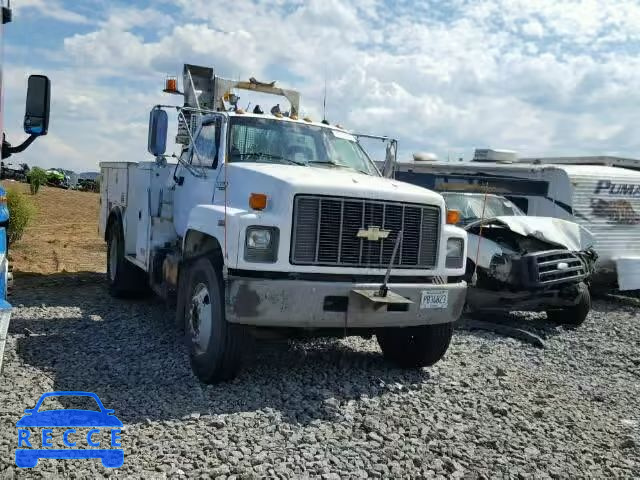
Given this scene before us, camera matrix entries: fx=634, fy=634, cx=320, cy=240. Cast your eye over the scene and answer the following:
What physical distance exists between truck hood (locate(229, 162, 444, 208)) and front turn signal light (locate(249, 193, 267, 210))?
15 cm

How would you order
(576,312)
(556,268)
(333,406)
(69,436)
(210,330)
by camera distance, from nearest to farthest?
(69,436)
(333,406)
(210,330)
(556,268)
(576,312)

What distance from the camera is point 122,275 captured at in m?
8.62

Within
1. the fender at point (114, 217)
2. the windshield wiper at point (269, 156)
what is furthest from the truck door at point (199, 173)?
the fender at point (114, 217)

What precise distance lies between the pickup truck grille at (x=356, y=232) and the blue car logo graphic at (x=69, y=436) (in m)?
1.82

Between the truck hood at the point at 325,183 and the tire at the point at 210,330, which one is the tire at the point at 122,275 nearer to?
the tire at the point at 210,330

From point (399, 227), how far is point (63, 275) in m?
7.29

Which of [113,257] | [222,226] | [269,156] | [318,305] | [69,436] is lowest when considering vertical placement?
[69,436]

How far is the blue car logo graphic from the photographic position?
388cm

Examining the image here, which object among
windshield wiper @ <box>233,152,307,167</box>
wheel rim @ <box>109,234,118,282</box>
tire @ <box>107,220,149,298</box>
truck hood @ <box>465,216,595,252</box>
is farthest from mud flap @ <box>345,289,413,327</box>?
wheel rim @ <box>109,234,118,282</box>

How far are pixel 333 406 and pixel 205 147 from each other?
10.2 ft

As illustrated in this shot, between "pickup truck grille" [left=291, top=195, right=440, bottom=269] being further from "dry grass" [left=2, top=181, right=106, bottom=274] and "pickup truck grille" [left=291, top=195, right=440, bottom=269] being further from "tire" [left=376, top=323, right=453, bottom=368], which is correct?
"dry grass" [left=2, top=181, right=106, bottom=274]

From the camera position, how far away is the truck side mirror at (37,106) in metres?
5.11

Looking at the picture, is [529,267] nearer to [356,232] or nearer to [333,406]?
[356,232]

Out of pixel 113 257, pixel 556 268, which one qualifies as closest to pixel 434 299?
pixel 556 268
